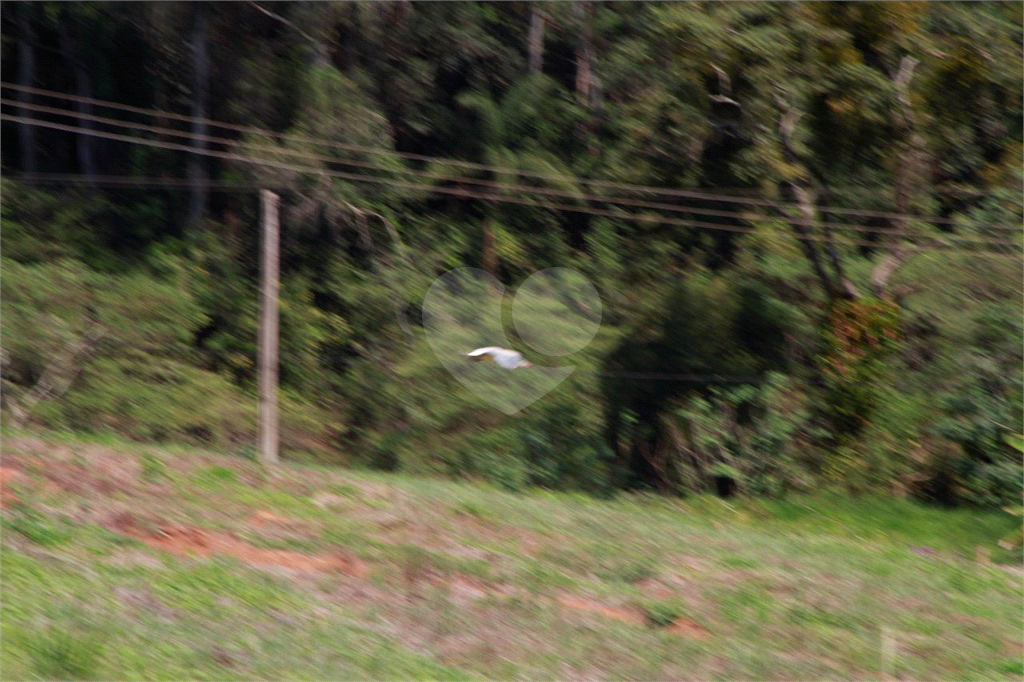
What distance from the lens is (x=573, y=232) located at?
55.1 ft

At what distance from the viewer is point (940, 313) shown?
46.8 ft

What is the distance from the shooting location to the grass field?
529 cm

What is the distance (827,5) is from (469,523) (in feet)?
28.7

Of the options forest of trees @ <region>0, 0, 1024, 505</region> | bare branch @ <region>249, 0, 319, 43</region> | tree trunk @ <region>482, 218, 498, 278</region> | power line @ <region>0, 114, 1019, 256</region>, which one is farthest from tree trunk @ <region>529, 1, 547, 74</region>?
bare branch @ <region>249, 0, 319, 43</region>

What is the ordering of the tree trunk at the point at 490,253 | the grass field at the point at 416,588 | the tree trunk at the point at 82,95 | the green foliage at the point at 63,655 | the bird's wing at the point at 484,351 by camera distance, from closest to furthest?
the green foliage at the point at 63,655, the grass field at the point at 416,588, the bird's wing at the point at 484,351, the tree trunk at the point at 490,253, the tree trunk at the point at 82,95

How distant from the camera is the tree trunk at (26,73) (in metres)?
18.1

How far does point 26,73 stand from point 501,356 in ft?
32.7

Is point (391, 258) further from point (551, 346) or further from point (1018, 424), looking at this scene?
point (1018, 424)

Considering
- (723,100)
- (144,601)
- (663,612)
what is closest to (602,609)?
(663,612)

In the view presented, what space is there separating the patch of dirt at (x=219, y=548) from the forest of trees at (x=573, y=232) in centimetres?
640

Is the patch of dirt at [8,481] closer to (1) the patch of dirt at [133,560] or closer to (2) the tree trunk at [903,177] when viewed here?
(1) the patch of dirt at [133,560]

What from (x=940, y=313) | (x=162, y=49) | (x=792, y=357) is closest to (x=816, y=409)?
(x=792, y=357)

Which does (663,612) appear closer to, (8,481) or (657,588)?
(657,588)

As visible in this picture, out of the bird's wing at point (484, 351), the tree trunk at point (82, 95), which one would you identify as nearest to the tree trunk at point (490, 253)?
the bird's wing at point (484, 351)
